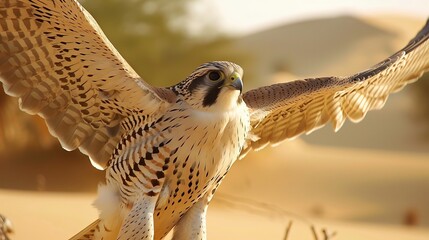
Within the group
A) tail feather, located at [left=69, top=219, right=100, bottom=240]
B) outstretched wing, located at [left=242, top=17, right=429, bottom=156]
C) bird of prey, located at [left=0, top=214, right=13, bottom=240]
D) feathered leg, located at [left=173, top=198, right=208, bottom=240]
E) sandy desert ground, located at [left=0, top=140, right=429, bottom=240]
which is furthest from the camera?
sandy desert ground, located at [left=0, top=140, right=429, bottom=240]

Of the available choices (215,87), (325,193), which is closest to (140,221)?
(215,87)

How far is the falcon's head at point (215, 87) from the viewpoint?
474 cm

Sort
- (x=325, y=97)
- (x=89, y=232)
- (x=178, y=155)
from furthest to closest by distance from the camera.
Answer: (x=325, y=97) → (x=89, y=232) → (x=178, y=155)

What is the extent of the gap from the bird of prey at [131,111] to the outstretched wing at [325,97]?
2 cm

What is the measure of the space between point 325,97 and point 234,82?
5.67ft

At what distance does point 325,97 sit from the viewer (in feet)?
20.7

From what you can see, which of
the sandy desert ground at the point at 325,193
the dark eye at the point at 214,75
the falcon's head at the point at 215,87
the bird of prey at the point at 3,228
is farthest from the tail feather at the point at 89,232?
the sandy desert ground at the point at 325,193

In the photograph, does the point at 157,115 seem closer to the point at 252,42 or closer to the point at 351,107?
the point at 351,107

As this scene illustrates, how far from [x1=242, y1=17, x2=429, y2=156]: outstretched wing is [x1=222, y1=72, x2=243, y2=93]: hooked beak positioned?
0.86 metres

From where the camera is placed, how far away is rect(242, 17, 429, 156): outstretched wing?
582 cm

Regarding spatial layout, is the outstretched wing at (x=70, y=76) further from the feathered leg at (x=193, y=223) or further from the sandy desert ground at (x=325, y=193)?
the sandy desert ground at (x=325, y=193)

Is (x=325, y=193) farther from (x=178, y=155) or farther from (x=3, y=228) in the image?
(x=3, y=228)

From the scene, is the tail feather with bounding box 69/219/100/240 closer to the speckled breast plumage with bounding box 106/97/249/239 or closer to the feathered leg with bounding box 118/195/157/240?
the speckled breast plumage with bounding box 106/97/249/239

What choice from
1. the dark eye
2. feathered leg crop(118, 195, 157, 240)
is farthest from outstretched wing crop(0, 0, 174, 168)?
feathered leg crop(118, 195, 157, 240)
